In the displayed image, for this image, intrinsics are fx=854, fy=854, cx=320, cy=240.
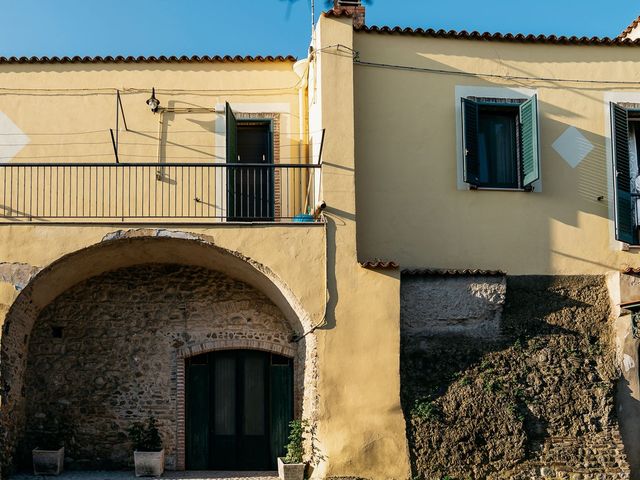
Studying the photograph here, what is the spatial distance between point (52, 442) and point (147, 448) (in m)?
1.45

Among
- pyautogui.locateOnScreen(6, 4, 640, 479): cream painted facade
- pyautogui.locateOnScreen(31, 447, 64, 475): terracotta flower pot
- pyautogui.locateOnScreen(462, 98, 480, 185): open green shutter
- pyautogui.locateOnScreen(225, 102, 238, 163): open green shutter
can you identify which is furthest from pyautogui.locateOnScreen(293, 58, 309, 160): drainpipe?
pyautogui.locateOnScreen(31, 447, 64, 475): terracotta flower pot

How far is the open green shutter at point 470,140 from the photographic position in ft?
42.9

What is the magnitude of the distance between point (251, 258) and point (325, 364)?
6.03ft

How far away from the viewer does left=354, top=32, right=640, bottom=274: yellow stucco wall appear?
42.8 ft

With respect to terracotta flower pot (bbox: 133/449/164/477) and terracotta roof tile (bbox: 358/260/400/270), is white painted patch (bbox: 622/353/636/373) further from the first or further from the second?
terracotta flower pot (bbox: 133/449/164/477)

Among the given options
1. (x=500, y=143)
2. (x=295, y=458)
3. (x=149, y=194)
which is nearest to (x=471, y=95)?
(x=500, y=143)

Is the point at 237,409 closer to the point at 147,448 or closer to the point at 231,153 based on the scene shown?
the point at 147,448

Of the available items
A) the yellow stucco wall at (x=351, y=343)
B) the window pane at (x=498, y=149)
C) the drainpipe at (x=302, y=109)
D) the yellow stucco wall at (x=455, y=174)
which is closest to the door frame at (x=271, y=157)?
the drainpipe at (x=302, y=109)

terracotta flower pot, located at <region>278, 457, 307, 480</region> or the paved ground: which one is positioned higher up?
terracotta flower pot, located at <region>278, 457, 307, 480</region>

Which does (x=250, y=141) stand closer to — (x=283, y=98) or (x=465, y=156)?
(x=283, y=98)

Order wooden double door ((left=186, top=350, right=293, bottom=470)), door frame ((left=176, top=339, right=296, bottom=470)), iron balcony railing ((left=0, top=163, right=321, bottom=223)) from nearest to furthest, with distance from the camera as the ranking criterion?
1. door frame ((left=176, top=339, right=296, bottom=470))
2. wooden double door ((left=186, top=350, right=293, bottom=470))
3. iron balcony railing ((left=0, top=163, right=321, bottom=223))

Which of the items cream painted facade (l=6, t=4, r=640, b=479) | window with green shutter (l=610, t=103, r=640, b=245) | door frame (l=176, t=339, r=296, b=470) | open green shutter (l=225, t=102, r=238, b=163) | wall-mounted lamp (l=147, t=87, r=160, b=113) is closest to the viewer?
cream painted facade (l=6, t=4, r=640, b=479)

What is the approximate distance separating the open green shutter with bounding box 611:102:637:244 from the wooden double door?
571 cm

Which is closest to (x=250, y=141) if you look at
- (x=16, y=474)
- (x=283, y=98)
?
(x=283, y=98)
